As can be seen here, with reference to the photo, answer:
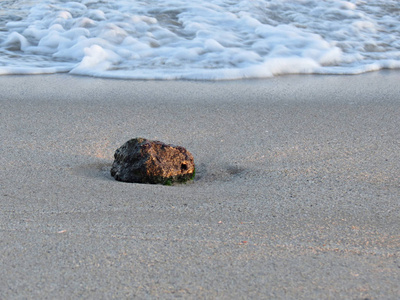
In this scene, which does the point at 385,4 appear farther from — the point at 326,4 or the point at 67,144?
the point at 67,144

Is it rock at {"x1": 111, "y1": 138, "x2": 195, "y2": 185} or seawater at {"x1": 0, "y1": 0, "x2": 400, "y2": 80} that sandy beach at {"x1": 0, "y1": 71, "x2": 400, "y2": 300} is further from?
seawater at {"x1": 0, "y1": 0, "x2": 400, "y2": 80}

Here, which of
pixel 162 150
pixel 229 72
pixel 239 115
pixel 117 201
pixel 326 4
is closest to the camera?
pixel 117 201

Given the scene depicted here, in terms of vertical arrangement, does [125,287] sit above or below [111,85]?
above

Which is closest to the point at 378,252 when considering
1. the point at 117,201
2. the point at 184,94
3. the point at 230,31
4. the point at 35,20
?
the point at 117,201

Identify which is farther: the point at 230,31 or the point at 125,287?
the point at 230,31

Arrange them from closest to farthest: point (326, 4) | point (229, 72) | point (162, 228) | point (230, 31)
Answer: point (162, 228)
point (229, 72)
point (230, 31)
point (326, 4)

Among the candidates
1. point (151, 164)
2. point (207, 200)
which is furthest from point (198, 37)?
point (207, 200)

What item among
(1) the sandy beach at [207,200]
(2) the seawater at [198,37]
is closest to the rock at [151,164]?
(1) the sandy beach at [207,200]

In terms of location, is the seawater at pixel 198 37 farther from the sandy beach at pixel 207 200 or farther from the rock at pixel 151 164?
the rock at pixel 151 164
